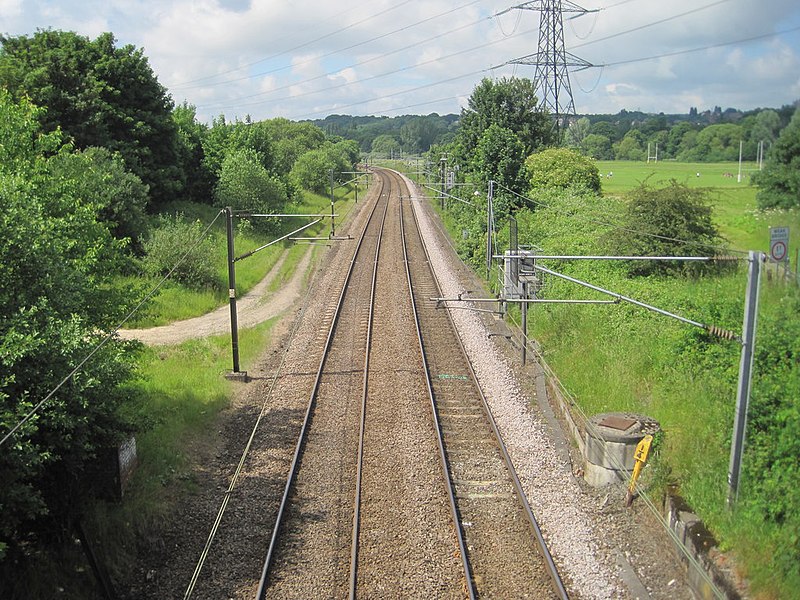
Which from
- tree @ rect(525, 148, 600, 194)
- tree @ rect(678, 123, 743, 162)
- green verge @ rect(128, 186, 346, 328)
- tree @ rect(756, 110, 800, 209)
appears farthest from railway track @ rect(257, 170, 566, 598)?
tree @ rect(525, 148, 600, 194)

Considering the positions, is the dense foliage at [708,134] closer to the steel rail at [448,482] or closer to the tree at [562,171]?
the steel rail at [448,482]

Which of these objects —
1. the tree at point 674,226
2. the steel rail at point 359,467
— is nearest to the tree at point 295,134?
the steel rail at point 359,467

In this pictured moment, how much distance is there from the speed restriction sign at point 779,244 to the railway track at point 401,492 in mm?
5051

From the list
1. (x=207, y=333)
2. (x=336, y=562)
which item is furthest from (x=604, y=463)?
(x=207, y=333)

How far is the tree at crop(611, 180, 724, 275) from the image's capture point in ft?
71.3

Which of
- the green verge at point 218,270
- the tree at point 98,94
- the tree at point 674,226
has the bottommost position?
the green verge at point 218,270

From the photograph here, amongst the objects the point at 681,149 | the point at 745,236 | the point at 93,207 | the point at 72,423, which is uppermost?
the point at 681,149

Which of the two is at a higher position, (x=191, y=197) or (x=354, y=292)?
(x=191, y=197)

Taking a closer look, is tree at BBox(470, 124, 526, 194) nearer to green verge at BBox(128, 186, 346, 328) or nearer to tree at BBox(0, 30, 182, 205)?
green verge at BBox(128, 186, 346, 328)

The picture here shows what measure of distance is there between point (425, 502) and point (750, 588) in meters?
4.99

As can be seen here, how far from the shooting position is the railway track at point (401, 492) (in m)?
9.59

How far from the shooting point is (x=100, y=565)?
387 inches

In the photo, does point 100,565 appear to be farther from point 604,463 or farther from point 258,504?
point 604,463

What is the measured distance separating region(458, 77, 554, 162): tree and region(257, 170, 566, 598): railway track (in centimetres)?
2826
